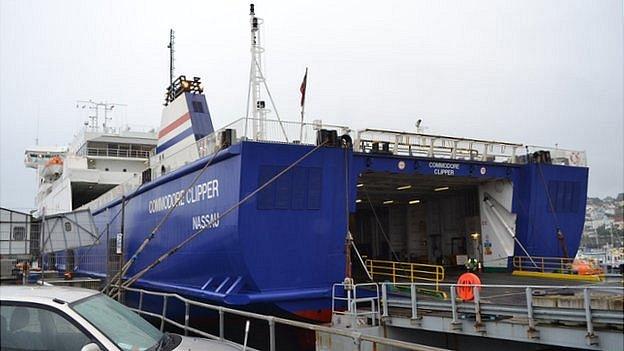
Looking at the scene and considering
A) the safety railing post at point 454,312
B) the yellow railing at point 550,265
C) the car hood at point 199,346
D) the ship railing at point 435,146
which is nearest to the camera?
the car hood at point 199,346

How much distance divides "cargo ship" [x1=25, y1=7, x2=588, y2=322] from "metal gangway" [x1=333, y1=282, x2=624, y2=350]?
1374 millimetres

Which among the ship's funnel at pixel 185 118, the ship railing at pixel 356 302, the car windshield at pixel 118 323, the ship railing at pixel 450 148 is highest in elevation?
the ship's funnel at pixel 185 118

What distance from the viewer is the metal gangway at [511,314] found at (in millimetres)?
8133

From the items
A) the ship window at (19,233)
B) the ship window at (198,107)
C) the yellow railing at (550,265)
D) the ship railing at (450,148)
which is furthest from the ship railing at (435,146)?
the ship window at (19,233)

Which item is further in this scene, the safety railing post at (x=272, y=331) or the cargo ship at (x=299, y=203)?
the cargo ship at (x=299, y=203)

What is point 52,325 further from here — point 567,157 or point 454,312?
point 567,157

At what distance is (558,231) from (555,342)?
9866 millimetres

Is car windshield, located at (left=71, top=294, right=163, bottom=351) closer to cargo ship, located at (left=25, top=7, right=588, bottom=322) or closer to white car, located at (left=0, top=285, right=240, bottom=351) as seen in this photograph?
white car, located at (left=0, top=285, right=240, bottom=351)

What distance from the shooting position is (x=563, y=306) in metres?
9.12

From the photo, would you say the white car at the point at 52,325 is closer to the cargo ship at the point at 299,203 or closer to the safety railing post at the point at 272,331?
the safety railing post at the point at 272,331

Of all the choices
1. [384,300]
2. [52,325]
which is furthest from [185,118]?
[52,325]

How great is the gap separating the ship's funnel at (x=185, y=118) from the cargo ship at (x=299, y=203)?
4 centimetres

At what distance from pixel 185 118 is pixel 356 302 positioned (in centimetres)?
901

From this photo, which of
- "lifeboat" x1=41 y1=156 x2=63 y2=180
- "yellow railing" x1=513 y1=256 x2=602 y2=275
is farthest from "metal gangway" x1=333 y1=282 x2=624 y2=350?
"lifeboat" x1=41 y1=156 x2=63 y2=180
